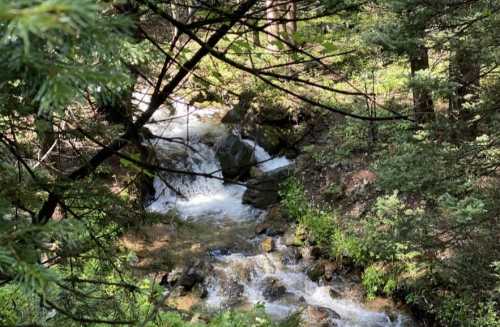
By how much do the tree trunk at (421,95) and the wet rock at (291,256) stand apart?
3.57m

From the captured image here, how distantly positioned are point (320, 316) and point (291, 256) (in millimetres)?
1984

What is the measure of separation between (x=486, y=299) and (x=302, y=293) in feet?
9.88

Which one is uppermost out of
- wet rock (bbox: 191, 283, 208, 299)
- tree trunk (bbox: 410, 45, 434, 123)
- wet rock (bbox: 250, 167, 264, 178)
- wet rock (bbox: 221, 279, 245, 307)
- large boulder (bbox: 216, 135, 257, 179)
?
tree trunk (bbox: 410, 45, 434, 123)

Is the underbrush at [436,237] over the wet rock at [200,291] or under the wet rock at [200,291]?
over

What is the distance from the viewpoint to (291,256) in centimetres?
932

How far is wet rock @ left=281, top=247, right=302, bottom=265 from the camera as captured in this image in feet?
30.1

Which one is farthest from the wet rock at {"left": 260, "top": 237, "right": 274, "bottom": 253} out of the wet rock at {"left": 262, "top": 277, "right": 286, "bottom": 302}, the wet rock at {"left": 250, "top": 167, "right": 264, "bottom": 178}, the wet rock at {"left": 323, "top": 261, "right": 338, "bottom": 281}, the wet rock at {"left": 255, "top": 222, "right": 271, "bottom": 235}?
the wet rock at {"left": 250, "top": 167, "right": 264, "bottom": 178}

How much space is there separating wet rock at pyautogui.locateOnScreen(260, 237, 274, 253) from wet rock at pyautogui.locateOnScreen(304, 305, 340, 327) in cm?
202

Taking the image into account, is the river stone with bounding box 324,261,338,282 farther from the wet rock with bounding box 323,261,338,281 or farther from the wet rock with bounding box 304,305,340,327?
the wet rock with bounding box 304,305,340,327

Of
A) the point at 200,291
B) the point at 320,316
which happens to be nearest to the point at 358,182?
the point at 320,316

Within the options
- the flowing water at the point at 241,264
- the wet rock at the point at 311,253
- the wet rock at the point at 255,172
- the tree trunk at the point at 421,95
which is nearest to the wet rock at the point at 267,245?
the flowing water at the point at 241,264

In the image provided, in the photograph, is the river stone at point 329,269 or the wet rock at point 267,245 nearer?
the river stone at point 329,269

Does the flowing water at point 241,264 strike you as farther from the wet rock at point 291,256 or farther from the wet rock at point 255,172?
the wet rock at point 255,172

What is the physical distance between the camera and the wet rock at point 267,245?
9.54 m
